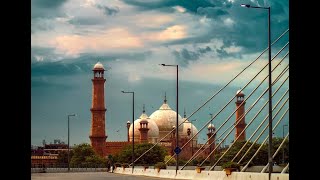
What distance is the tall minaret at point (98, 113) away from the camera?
148m

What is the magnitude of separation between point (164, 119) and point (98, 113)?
28.5 m

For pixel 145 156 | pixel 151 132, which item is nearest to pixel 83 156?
pixel 145 156

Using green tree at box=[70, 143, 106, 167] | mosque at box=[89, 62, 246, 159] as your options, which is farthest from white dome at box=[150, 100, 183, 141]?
green tree at box=[70, 143, 106, 167]

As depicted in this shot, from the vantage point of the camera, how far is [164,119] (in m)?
174

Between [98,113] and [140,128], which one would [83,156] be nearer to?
[98,113]

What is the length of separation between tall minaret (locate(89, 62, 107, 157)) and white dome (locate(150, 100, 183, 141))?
2442 cm

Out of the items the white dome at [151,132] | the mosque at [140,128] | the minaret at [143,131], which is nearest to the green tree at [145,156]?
the mosque at [140,128]

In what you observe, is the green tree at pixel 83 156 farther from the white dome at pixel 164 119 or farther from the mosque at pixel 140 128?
the white dome at pixel 164 119

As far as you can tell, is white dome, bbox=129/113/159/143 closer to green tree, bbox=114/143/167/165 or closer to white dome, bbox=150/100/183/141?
white dome, bbox=150/100/183/141

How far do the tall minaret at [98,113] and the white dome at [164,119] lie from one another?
2442 centimetres
